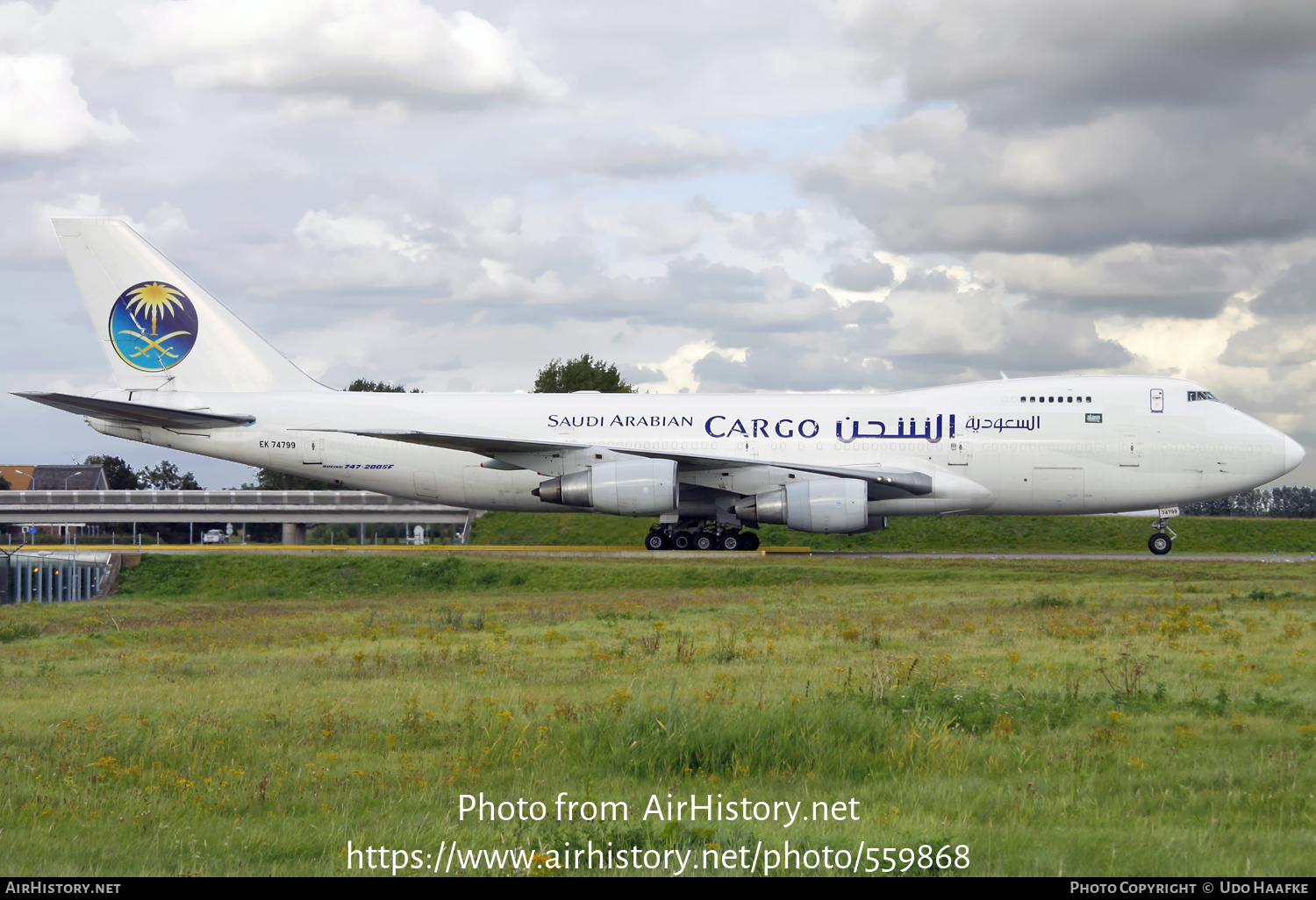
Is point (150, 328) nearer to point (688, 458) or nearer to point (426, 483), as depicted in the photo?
point (426, 483)

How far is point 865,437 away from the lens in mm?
33500

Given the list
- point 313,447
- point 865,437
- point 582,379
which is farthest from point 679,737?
point 582,379

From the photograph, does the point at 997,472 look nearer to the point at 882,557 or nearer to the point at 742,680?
the point at 882,557

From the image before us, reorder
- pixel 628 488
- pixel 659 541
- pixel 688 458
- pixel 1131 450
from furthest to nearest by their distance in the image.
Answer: pixel 659 541 → pixel 1131 450 → pixel 688 458 → pixel 628 488

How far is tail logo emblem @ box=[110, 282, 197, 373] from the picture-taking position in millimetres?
36438

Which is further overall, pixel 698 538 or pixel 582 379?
pixel 582 379

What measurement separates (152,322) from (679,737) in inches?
1299

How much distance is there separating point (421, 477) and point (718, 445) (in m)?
9.39

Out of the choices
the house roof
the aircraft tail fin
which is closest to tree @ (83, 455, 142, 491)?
the house roof

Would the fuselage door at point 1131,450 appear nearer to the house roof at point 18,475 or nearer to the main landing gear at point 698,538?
the main landing gear at point 698,538

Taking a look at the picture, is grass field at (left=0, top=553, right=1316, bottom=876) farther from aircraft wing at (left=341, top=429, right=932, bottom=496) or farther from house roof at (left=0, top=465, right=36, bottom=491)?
house roof at (left=0, top=465, right=36, bottom=491)

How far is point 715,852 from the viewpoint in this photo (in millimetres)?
6328
